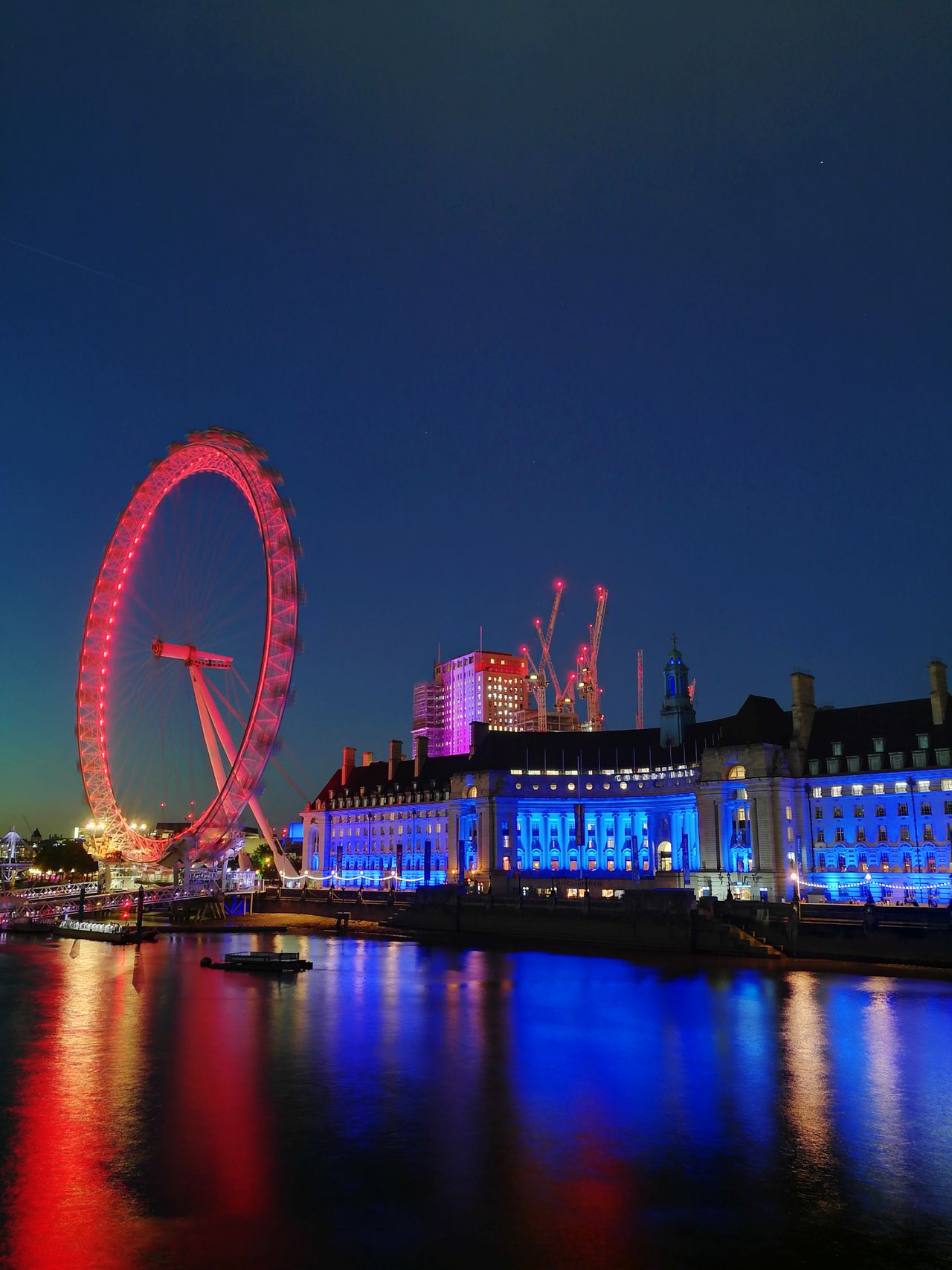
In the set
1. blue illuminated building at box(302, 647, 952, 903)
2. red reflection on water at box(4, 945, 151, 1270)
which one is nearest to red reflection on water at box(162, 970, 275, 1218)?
red reflection on water at box(4, 945, 151, 1270)

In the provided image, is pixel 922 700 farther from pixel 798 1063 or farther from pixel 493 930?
pixel 798 1063

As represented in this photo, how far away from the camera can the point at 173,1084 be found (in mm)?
31875

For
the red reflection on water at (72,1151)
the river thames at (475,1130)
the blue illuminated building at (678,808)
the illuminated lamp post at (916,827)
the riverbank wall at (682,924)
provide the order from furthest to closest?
the blue illuminated building at (678,808)
the illuminated lamp post at (916,827)
the riverbank wall at (682,924)
the river thames at (475,1130)
the red reflection on water at (72,1151)

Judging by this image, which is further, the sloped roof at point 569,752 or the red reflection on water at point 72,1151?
the sloped roof at point 569,752

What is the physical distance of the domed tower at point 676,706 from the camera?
436 feet

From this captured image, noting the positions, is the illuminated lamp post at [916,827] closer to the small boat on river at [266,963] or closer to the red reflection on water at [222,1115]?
the small boat on river at [266,963]

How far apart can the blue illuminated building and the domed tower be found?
21cm

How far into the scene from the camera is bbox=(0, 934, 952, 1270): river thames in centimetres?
1950

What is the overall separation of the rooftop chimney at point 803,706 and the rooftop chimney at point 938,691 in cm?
1272

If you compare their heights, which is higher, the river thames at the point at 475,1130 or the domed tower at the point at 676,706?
the domed tower at the point at 676,706

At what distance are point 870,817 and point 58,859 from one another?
130 m

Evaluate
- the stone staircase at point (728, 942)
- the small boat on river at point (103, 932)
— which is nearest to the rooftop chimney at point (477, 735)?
the small boat on river at point (103, 932)

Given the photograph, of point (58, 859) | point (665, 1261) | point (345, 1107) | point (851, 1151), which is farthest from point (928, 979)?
point (58, 859)

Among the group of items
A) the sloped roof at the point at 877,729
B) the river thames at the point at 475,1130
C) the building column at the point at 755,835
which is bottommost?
the river thames at the point at 475,1130
